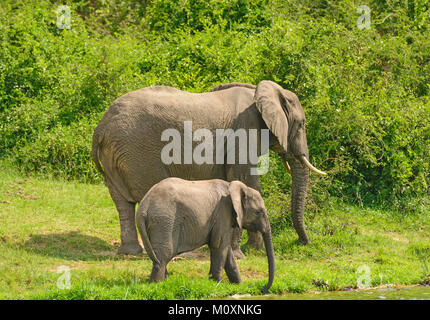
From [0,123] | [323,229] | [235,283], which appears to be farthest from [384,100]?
[0,123]

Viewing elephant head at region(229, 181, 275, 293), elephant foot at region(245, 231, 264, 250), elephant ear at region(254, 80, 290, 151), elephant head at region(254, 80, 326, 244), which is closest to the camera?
elephant head at region(229, 181, 275, 293)

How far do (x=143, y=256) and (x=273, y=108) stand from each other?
275cm

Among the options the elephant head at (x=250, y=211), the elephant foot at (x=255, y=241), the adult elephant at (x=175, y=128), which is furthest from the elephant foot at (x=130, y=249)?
the elephant head at (x=250, y=211)

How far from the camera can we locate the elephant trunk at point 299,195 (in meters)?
11.3

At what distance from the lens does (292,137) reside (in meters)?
11.5

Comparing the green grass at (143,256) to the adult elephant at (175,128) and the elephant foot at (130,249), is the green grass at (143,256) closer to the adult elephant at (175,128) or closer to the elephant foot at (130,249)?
the elephant foot at (130,249)

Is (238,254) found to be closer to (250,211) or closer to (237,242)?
(237,242)

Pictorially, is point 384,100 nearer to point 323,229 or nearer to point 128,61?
point 323,229

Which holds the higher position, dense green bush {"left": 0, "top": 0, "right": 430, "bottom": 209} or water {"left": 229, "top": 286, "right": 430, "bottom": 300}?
dense green bush {"left": 0, "top": 0, "right": 430, "bottom": 209}

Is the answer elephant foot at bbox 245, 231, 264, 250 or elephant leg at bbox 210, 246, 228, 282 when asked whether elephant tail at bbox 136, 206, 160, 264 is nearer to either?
elephant leg at bbox 210, 246, 228, 282

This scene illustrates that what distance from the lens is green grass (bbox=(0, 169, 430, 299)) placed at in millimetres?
8742

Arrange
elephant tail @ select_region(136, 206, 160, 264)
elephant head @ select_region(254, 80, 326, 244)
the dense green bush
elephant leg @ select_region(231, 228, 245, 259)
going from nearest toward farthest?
elephant tail @ select_region(136, 206, 160, 264)
elephant leg @ select_region(231, 228, 245, 259)
elephant head @ select_region(254, 80, 326, 244)
the dense green bush

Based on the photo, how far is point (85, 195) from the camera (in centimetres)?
1329

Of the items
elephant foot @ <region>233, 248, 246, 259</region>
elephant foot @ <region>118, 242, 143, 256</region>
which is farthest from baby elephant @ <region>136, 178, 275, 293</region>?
elephant foot @ <region>118, 242, 143, 256</region>
